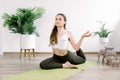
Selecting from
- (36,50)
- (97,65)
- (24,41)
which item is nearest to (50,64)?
(97,65)

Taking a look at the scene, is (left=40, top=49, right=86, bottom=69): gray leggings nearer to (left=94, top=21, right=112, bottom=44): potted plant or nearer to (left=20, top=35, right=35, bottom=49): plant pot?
(left=20, top=35, right=35, bottom=49): plant pot

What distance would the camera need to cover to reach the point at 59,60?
405 cm

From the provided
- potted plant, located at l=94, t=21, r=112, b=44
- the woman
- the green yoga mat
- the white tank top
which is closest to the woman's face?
the woman

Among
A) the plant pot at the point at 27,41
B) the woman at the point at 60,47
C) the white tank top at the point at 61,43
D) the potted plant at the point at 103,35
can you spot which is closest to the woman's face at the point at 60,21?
the woman at the point at 60,47

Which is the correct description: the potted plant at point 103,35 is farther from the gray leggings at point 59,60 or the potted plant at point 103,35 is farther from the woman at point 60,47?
the woman at point 60,47

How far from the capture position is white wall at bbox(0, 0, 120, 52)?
5906 millimetres

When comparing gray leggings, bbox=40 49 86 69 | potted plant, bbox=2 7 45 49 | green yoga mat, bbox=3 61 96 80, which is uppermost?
potted plant, bbox=2 7 45 49

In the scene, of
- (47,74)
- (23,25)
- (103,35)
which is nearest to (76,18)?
(103,35)

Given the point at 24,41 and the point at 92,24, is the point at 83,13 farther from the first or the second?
the point at 24,41

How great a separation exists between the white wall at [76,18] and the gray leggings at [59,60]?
1.60m

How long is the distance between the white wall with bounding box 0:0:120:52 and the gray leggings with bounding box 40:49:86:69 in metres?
1.60

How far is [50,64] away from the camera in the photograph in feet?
12.7

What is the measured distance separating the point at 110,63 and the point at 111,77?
3.55 ft

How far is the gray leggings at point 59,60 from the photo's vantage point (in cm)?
386
